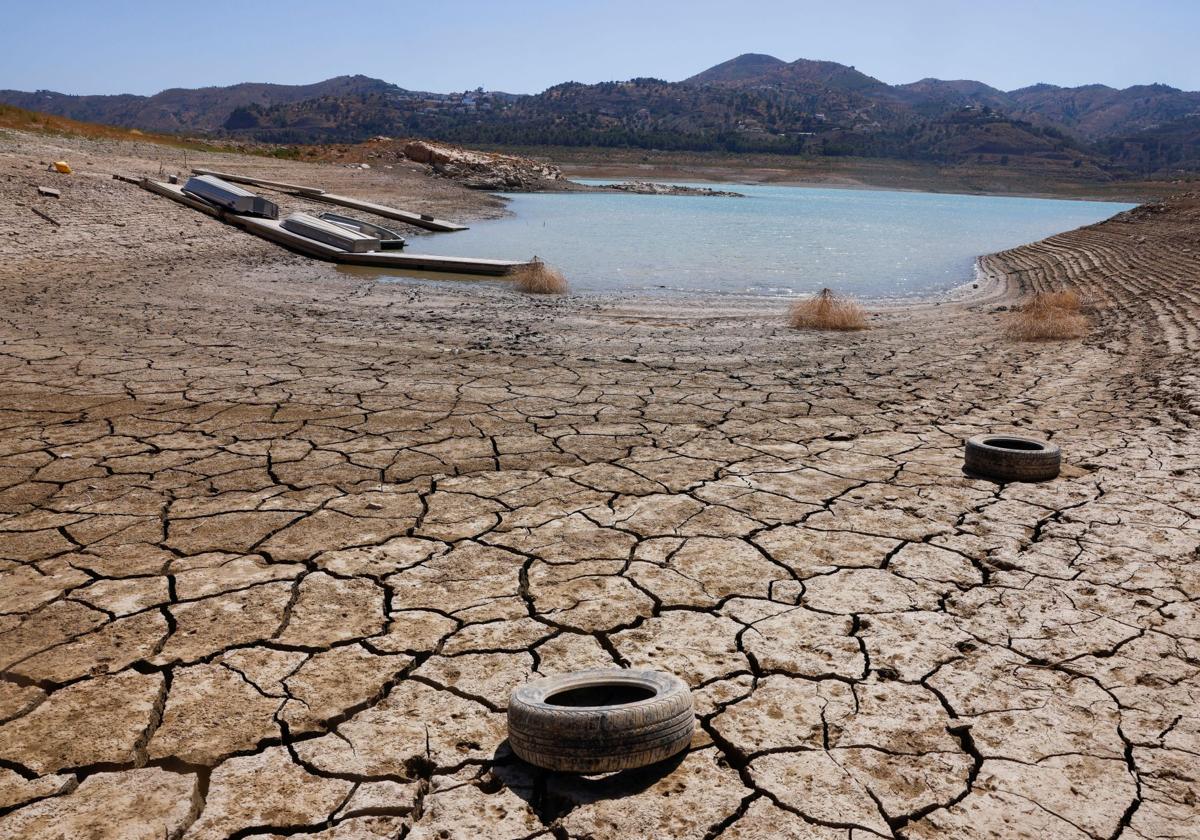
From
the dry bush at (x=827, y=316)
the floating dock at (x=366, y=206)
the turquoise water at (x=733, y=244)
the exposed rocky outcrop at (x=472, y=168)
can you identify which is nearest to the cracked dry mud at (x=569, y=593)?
the dry bush at (x=827, y=316)

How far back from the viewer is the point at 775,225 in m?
31.0

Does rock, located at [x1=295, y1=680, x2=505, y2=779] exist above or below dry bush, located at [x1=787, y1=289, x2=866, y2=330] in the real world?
below

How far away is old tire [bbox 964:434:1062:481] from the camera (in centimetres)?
464

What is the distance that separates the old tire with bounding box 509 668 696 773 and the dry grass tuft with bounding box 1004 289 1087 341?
8611mm

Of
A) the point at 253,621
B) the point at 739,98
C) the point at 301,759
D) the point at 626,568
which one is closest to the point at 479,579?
the point at 626,568

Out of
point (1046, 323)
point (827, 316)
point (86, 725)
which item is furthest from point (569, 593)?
point (1046, 323)

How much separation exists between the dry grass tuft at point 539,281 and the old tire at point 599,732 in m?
10.4

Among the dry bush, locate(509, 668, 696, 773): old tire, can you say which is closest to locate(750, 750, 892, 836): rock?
locate(509, 668, 696, 773): old tire

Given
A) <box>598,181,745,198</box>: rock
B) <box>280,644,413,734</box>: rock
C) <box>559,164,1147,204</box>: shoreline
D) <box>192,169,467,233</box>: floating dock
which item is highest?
<box>559,164,1147,204</box>: shoreline

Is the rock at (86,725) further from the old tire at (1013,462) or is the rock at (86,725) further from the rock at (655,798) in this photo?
the old tire at (1013,462)

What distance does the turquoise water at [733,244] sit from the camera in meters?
15.9

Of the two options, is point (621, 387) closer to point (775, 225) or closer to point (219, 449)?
point (219, 449)

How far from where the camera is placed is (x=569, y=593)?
338cm

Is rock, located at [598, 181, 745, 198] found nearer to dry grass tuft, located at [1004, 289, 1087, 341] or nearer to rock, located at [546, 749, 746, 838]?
dry grass tuft, located at [1004, 289, 1087, 341]
